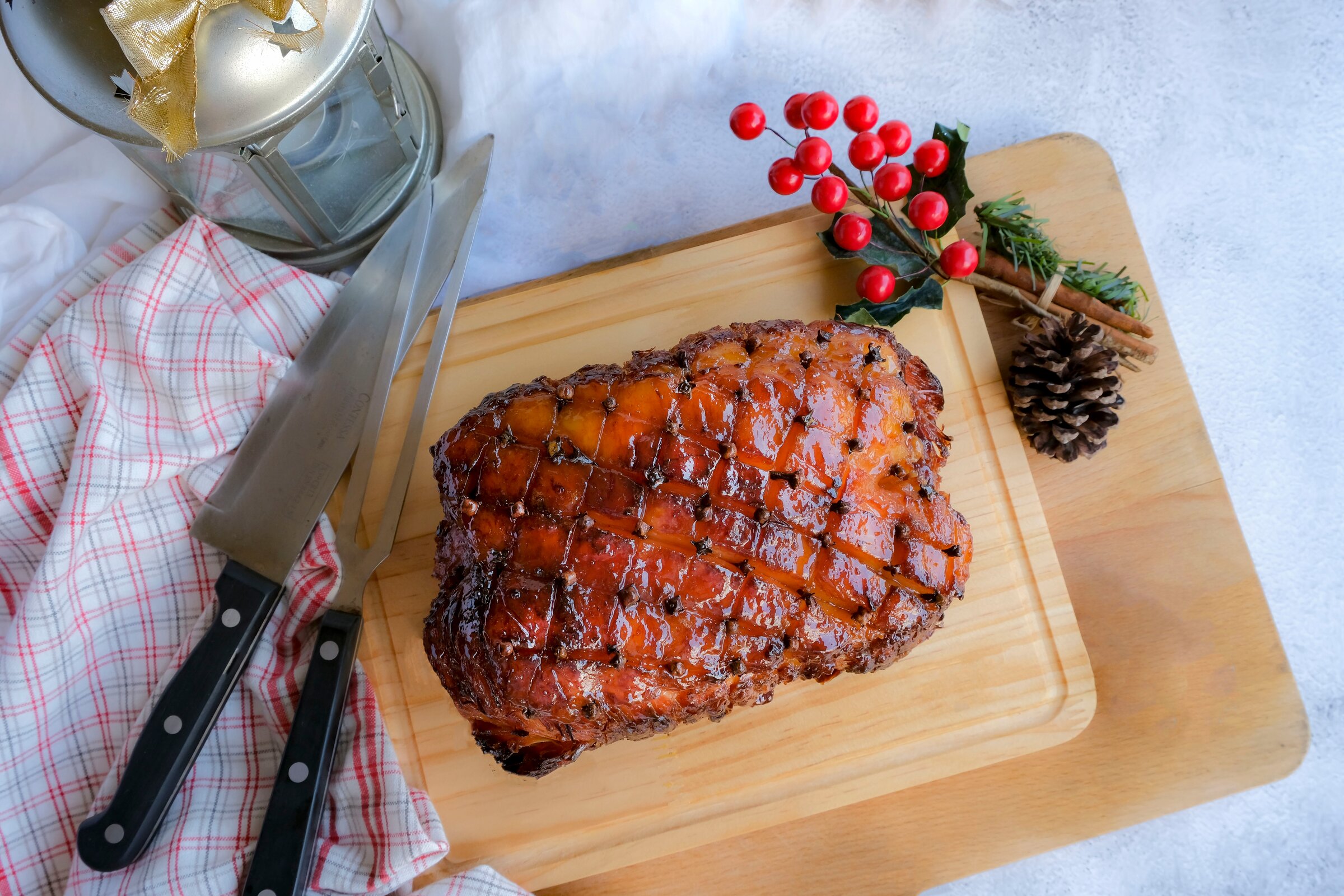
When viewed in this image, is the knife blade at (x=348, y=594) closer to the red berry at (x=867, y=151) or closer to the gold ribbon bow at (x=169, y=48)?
the gold ribbon bow at (x=169, y=48)

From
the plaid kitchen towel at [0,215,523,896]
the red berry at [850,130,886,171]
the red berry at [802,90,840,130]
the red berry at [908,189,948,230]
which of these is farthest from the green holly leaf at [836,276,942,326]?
the plaid kitchen towel at [0,215,523,896]

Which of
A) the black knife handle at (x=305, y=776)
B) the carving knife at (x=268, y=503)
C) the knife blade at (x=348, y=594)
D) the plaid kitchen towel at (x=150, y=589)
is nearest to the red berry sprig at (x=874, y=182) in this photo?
the knife blade at (x=348, y=594)

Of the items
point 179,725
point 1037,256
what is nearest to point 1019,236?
point 1037,256

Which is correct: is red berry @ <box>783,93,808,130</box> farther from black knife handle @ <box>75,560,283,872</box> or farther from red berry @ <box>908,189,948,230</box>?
black knife handle @ <box>75,560,283,872</box>

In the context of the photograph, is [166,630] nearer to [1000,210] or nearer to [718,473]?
[718,473]

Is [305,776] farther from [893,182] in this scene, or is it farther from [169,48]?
[893,182]

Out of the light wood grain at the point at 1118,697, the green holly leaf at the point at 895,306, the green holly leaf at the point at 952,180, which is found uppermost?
the green holly leaf at the point at 952,180
